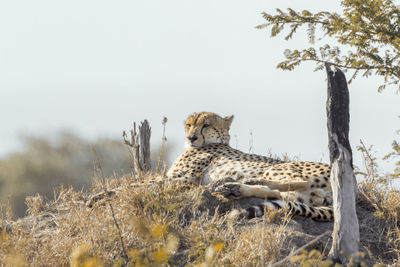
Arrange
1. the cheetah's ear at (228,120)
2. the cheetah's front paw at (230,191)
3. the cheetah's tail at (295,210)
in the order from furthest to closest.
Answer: the cheetah's ear at (228,120) < the cheetah's front paw at (230,191) < the cheetah's tail at (295,210)

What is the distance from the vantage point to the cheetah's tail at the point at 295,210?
4.35 m

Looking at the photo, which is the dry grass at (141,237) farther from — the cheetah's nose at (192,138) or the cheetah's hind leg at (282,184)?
the cheetah's nose at (192,138)

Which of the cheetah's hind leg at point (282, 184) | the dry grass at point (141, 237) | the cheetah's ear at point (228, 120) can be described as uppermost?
the cheetah's ear at point (228, 120)

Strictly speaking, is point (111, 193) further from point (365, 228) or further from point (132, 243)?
point (365, 228)

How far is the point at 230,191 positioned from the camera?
4535mm

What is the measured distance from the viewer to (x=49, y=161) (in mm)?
14758

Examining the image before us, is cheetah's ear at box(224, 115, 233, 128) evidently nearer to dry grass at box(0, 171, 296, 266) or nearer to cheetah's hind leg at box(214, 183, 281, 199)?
cheetah's hind leg at box(214, 183, 281, 199)

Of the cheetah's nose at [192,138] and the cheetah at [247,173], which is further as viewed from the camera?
the cheetah's nose at [192,138]

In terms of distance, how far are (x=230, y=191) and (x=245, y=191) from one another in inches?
6.0

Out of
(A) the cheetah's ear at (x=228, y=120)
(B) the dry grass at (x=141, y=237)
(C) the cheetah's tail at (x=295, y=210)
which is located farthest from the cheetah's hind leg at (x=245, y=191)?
(A) the cheetah's ear at (x=228, y=120)

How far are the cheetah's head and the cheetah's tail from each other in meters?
1.87

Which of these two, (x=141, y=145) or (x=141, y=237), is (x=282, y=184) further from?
(x=141, y=145)

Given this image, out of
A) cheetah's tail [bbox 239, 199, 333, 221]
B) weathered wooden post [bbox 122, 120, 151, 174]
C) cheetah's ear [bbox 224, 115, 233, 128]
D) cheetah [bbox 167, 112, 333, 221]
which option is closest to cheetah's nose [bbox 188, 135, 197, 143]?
cheetah [bbox 167, 112, 333, 221]

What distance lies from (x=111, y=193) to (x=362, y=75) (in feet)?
9.89
